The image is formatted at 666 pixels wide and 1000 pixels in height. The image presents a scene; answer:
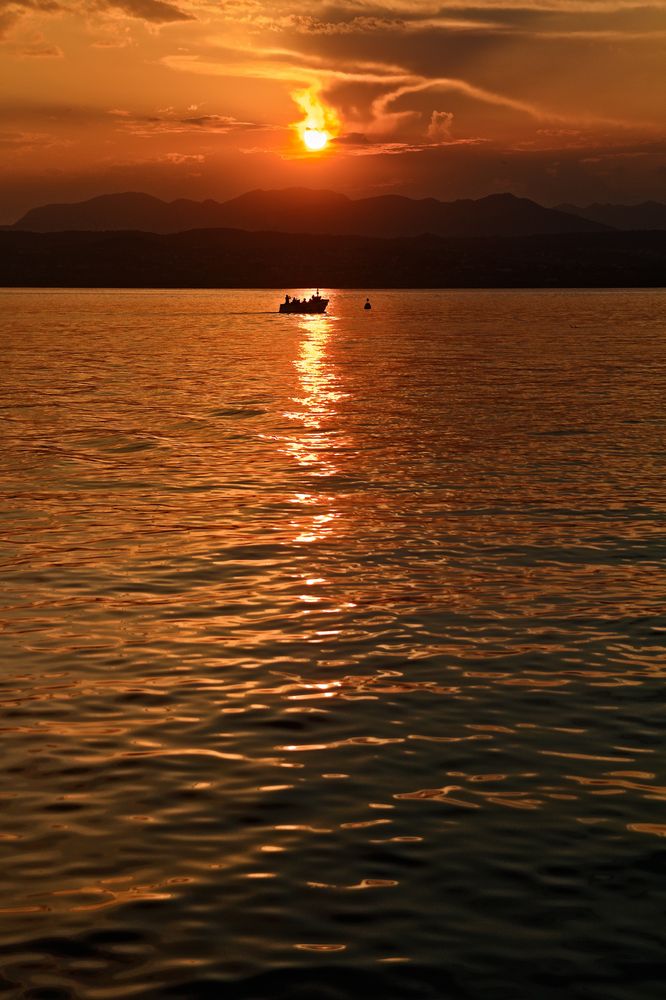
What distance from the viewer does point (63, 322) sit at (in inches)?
6727

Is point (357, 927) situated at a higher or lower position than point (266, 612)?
lower

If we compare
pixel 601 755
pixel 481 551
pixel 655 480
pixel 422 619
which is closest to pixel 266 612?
pixel 422 619

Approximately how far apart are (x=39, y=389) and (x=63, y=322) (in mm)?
107611

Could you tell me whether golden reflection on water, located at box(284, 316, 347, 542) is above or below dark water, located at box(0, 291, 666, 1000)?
above

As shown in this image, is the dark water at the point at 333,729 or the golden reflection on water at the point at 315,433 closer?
the dark water at the point at 333,729

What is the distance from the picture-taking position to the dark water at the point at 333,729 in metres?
10.2

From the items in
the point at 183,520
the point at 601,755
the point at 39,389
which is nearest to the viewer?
the point at 601,755

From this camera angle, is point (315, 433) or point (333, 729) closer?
point (333, 729)

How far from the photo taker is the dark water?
10.2 metres

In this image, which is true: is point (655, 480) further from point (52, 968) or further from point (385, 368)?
point (385, 368)

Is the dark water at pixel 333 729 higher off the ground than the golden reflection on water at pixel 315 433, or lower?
lower

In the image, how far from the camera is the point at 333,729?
15.3 m

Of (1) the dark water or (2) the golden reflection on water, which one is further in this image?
(2) the golden reflection on water

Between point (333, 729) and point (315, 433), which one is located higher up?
point (315, 433)
